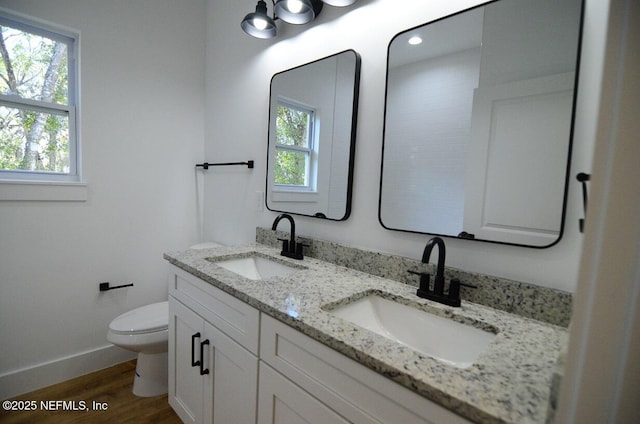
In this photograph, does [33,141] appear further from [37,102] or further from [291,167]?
[291,167]

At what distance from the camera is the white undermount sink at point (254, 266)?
148 centimetres

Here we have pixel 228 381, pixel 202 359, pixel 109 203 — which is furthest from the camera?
pixel 109 203

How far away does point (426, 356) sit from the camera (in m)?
0.65

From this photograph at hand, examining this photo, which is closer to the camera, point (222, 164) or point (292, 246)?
point (292, 246)

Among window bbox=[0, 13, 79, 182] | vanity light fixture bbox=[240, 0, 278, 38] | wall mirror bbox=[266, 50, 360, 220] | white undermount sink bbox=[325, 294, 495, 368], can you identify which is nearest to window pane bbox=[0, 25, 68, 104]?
window bbox=[0, 13, 79, 182]

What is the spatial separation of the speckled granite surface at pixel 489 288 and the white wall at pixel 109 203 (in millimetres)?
1533

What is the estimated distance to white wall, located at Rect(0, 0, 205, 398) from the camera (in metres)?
1.68

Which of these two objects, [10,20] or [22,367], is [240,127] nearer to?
[10,20]

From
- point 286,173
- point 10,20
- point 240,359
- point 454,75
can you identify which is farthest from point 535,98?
point 10,20

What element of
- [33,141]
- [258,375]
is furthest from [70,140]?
[258,375]

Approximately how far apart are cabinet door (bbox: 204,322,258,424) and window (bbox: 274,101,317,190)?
2.82 ft

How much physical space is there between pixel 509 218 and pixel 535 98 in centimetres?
38

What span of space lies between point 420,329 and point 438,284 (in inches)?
6.3

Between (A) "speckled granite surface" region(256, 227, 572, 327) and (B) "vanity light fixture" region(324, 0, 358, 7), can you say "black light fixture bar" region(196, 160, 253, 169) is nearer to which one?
(A) "speckled granite surface" region(256, 227, 572, 327)
